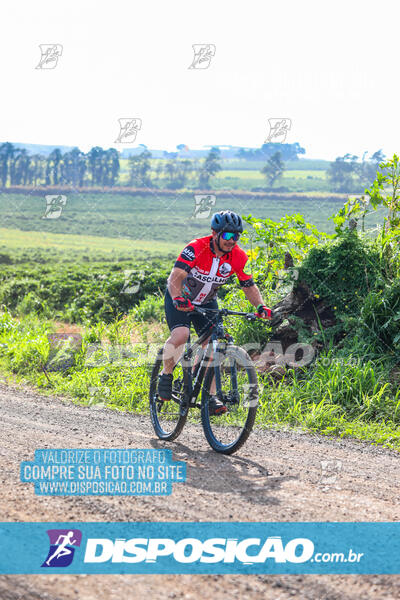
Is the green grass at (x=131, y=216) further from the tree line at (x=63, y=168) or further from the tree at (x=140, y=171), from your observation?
the tree at (x=140, y=171)

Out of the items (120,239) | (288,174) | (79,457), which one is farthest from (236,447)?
(288,174)

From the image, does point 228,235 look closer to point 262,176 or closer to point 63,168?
point 262,176

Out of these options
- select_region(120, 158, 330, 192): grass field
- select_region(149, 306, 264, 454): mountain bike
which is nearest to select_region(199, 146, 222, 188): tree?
select_region(120, 158, 330, 192): grass field

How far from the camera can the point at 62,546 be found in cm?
360

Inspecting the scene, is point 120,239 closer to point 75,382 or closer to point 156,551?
point 75,382

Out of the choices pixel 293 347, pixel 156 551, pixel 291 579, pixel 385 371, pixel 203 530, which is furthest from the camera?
pixel 293 347

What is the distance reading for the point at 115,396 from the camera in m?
8.54

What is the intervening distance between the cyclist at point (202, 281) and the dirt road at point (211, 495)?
740 millimetres

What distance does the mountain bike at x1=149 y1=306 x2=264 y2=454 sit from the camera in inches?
213

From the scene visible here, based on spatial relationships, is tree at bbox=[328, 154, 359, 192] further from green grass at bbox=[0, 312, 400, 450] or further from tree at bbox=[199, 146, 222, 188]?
green grass at bbox=[0, 312, 400, 450]

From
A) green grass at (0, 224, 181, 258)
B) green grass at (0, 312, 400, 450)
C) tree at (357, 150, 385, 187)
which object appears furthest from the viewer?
tree at (357, 150, 385, 187)

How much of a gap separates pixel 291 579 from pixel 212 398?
2.39 meters

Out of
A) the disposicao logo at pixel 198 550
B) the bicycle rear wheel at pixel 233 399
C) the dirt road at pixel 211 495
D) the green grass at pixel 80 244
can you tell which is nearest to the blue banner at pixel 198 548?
the disposicao logo at pixel 198 550

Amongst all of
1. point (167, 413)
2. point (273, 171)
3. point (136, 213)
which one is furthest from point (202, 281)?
point (273, 171)
